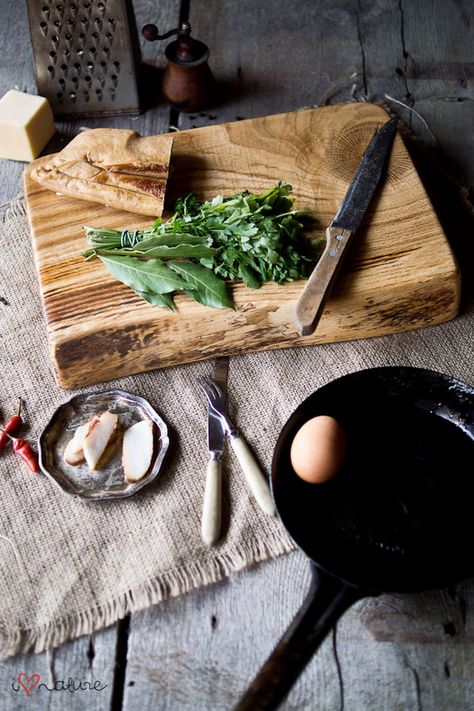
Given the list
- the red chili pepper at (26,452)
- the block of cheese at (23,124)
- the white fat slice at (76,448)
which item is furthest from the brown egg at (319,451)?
the block of cheese at (23,124)

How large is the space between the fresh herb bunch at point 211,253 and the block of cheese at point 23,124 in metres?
0.55

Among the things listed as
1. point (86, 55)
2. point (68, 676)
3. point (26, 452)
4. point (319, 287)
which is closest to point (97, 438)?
point (26, 452)

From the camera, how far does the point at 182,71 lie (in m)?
2.25

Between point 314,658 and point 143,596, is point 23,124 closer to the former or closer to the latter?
point 143,596

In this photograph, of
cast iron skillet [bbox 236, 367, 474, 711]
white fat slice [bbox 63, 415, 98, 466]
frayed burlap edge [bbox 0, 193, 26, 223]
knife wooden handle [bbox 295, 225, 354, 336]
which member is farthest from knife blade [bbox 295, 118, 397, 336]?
frayed burlap edge [bbox 0, 193, 26, 223]

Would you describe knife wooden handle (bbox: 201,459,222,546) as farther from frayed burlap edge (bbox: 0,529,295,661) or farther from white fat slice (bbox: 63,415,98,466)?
white fat slice (bbox: 63,415,98,466)

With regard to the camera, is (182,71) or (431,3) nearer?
(182,71)

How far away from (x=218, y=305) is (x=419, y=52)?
4.56ft

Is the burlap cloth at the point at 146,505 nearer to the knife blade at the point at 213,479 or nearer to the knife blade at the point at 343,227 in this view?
the knife blade at the point at 213,479

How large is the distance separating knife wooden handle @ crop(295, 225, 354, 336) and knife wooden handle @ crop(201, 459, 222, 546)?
333 millimetres

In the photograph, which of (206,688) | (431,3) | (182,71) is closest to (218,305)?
(206,688)

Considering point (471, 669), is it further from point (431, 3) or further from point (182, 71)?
point (431, 3)

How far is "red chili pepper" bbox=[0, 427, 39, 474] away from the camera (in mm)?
1611

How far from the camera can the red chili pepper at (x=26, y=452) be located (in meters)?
1.61
